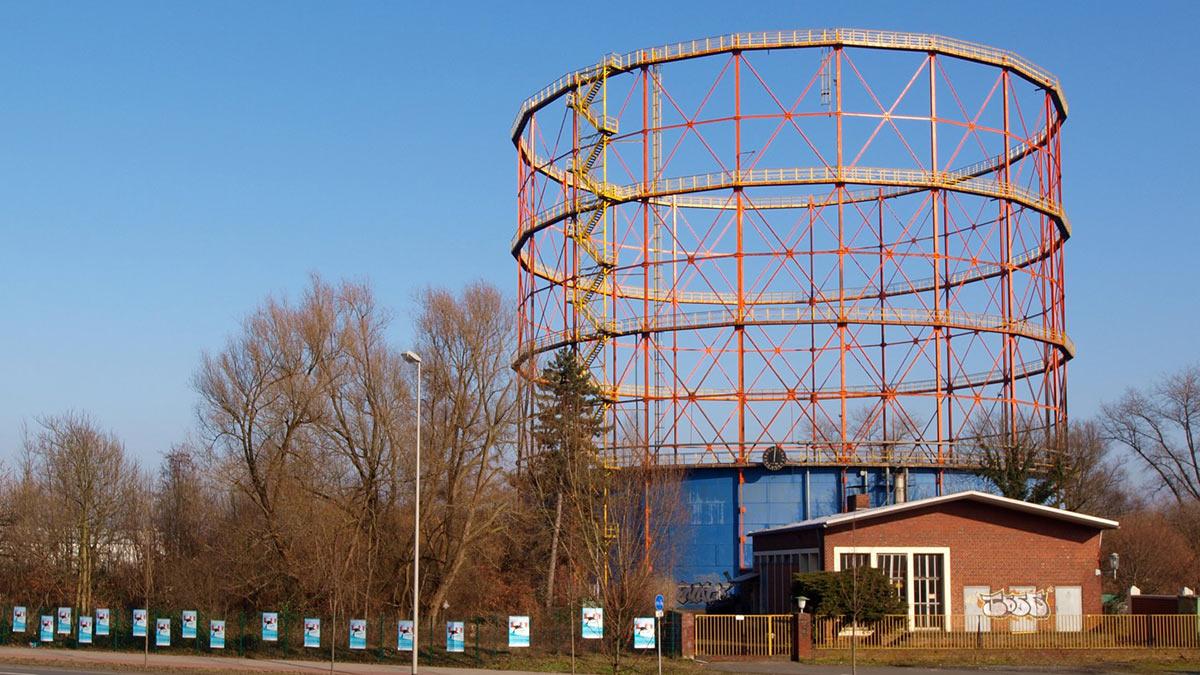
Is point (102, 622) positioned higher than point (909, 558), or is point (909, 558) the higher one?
point (909, 558)

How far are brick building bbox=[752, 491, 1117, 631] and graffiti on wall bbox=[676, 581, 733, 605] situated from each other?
10932 mm

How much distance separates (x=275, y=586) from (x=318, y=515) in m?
2.81

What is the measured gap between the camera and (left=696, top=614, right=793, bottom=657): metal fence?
1251 inches

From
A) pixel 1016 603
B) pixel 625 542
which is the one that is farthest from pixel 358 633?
pixel 1016 603

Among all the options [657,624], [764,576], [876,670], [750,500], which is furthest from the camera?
[750,500]

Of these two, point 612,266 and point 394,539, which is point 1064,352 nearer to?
point 612,266

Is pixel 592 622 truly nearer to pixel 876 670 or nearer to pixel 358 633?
pixel 358 633

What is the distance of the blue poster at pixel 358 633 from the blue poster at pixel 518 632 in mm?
3632

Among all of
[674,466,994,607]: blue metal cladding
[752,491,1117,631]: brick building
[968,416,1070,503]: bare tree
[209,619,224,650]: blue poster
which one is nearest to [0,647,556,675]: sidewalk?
[209,619,224,650]: blue poster

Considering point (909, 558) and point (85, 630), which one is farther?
point (85, 630)

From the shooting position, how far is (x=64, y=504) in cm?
5216

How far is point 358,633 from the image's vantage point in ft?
106

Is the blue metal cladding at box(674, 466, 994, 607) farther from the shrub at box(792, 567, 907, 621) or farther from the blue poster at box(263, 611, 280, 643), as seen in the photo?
the blue poster at box(263, 611, 280, 643)

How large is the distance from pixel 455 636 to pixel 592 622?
125 inches
